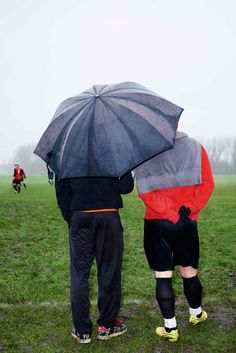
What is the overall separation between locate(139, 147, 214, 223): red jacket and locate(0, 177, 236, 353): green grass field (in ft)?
3.92

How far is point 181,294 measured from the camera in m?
5.78

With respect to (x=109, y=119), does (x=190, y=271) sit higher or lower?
lower

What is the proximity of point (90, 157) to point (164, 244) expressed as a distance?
42.9 inches

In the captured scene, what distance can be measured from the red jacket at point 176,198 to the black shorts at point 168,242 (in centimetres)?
7

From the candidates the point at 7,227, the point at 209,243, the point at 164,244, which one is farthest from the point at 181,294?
the point at 7,227

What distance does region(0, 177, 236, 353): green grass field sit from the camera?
4180mm

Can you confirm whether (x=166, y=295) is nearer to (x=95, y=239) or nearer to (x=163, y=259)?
(x=163, y=259)

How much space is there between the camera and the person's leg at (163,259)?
13.4 ft

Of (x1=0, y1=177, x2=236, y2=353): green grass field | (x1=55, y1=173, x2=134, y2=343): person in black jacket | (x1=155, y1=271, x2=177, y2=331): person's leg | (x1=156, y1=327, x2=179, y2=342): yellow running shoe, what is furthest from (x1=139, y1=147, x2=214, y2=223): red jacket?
(x1=0, y1=177, x2=236, y2=353): green grass field

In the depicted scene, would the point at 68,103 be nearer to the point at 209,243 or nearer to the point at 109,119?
the point at 109,119

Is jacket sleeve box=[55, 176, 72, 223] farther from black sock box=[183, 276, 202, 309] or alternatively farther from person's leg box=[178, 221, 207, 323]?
black sock box=[183, 276, 202, 309]

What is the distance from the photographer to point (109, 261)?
417 cm

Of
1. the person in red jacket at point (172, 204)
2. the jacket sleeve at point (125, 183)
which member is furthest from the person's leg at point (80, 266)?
the person in red jacket at point (172, 204)

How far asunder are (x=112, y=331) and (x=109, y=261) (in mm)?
756
